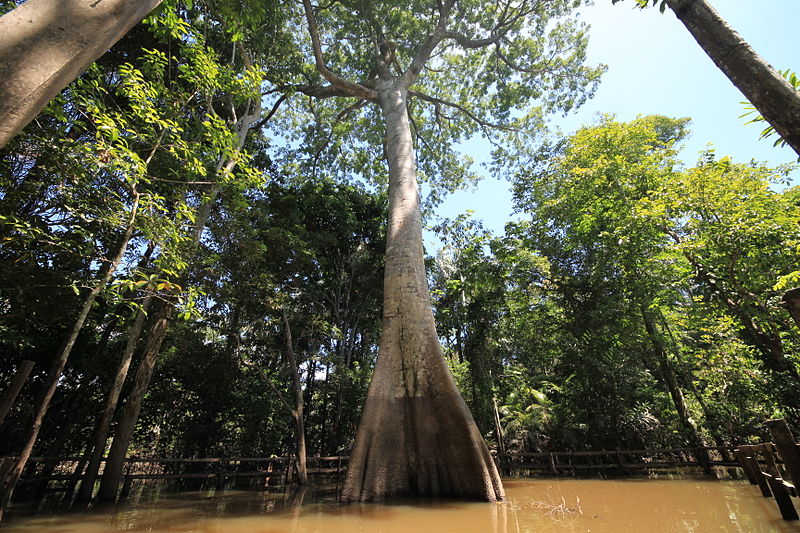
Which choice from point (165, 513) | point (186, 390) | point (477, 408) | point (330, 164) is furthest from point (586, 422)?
point (330, 164)

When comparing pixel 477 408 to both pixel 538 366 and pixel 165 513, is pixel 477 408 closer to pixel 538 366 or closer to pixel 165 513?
pixel 538 366

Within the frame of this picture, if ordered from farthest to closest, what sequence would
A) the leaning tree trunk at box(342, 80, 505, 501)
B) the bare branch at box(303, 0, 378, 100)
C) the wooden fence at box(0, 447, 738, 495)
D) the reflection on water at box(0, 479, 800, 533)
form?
the bare branch at box(303, 0, 378, 100) < the wooden fence at box(0, 447, 738, 495) < the leaning tree trunk at box(342, 80, 505, 501) < the reflection on water at box(0, 479, 800, 533)

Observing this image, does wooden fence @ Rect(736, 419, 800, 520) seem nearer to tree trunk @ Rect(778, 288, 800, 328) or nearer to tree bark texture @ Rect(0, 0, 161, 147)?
tree trunk @ Rect(778, 288, 800, 328)

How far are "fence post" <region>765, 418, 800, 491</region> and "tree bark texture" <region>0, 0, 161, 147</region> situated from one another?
5.17 m

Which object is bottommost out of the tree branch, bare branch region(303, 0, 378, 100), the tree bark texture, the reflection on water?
the reflection on water

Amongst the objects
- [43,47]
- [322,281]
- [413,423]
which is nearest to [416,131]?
[322,281]

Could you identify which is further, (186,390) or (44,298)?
Answer: (186,390)

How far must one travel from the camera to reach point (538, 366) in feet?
44.9

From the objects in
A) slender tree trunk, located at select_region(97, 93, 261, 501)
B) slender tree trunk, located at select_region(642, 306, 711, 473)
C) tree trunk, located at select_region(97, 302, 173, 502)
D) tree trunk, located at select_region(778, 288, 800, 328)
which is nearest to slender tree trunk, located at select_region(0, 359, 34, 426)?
slender tree trunk, located at select_region(97, 93, 261, 501)

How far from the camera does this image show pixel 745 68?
1.73 meters

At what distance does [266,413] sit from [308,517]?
22.7ft

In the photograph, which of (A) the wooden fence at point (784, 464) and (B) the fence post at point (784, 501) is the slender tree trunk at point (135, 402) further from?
(B) the fence post at point (784, 501)

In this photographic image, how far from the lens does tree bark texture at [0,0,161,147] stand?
113cm

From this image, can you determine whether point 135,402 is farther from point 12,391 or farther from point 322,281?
point 322,281
